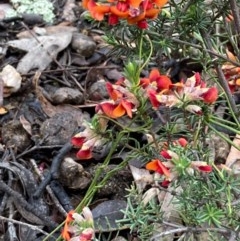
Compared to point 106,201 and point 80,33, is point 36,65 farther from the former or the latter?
point 106,201

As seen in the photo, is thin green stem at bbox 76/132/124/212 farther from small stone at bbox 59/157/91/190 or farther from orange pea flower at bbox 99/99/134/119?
small stone at bbox 59/157/91/190

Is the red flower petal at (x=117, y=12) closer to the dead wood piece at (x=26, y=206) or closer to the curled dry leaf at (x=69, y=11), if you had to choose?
the dead wood piece at (x=26, y=206)

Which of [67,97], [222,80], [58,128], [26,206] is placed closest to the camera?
[222,80]

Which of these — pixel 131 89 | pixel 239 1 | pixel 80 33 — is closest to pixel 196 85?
pixel 131 89

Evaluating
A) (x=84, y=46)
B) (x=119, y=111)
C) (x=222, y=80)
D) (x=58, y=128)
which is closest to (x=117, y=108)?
(x=119, y=111)

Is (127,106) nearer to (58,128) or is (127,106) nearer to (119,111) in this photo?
(119,111)
